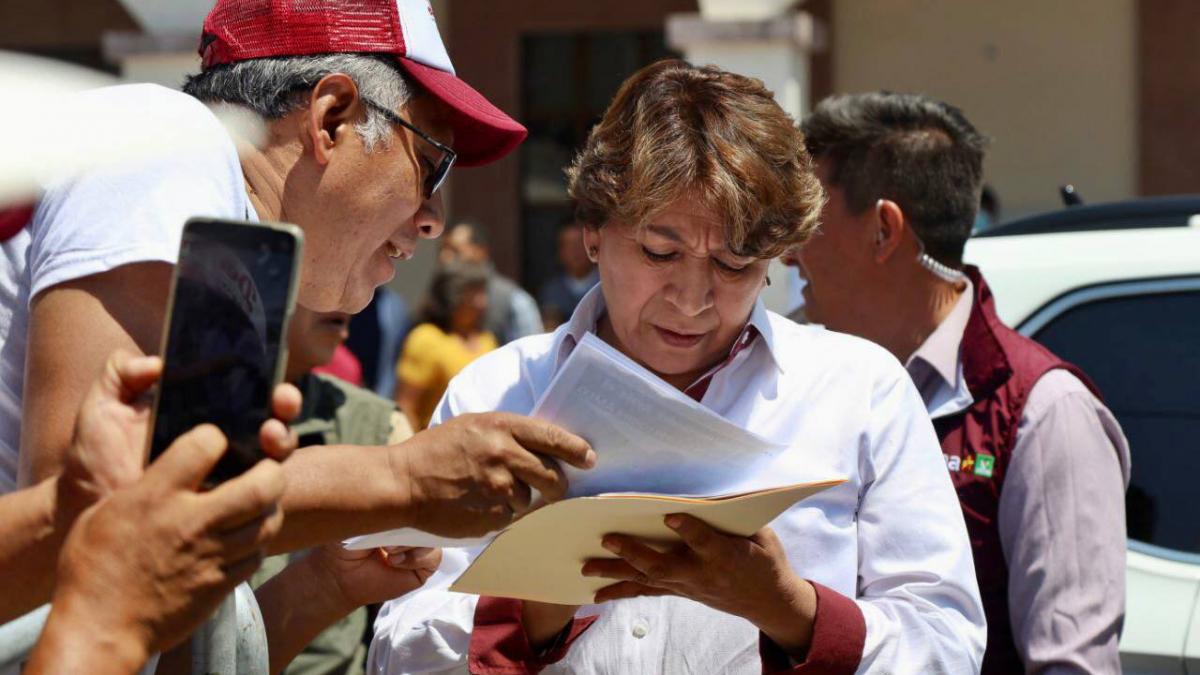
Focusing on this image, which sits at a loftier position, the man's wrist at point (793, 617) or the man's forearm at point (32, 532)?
the man's forearm at point (32, 532)

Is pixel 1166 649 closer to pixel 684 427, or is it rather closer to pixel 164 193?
pixel 684 427

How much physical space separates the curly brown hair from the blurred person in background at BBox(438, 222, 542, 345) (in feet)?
19.5

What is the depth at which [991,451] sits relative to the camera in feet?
9.46

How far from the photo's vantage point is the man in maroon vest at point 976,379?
9.07 feet

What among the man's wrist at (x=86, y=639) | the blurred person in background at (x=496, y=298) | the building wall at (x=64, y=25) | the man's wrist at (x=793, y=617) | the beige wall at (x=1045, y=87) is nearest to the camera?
the man's wrist at (x=86, y=639)

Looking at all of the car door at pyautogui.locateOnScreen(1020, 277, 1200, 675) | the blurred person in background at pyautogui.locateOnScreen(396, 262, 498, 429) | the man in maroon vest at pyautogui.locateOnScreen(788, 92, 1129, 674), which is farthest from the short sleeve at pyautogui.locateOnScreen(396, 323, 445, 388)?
the car door at pyautogui.locateOnScreen(1020, 277, 1200, 675)

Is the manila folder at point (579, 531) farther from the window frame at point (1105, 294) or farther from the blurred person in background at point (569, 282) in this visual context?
the blurred person in background at point (569, 282)

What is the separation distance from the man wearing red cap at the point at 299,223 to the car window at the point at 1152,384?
1.67 meters

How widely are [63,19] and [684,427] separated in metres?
11.6

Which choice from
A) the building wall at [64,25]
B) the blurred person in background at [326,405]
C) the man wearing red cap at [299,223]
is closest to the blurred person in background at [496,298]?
the blurred person in background at [326,405]

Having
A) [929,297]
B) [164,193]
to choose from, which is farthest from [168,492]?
[929,297]

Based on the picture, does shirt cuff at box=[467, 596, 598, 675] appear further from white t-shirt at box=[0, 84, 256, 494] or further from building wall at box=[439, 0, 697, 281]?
building wall at box=[439, 0, 697, 281]

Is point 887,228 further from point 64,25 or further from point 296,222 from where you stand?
point 64,25

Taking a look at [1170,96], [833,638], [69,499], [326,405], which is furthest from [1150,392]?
[1170,96]
